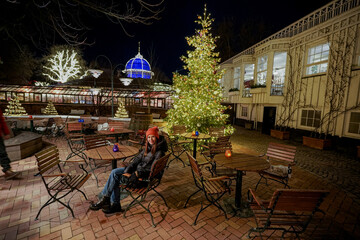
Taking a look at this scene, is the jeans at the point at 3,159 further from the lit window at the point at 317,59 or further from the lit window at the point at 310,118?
the lit window at the point at 317,59

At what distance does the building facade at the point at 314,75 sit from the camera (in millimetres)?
7582

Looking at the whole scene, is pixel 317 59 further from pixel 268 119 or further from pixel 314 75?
pixel 268 119

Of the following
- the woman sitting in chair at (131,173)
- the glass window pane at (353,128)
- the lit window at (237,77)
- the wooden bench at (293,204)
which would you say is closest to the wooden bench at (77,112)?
the woman sitting in chair at (131,173)

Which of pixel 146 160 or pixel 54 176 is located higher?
pixel 146 160

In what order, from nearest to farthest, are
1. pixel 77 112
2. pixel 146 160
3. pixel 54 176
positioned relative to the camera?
1. pixel 54 176
2. pixel 146 160
3. pixel 77 112

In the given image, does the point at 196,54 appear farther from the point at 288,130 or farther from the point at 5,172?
the point at 288,130

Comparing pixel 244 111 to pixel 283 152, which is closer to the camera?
pixel 283 152

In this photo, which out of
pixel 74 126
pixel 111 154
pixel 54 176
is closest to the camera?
pixel 54 176

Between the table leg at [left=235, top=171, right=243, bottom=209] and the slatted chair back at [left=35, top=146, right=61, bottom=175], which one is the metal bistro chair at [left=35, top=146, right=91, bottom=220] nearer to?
the slatted chair back at [left=35, top=146, right=61, bottom=175]

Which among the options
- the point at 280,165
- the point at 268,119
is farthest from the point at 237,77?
the point at 280,165

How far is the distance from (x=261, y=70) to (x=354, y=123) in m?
6.85

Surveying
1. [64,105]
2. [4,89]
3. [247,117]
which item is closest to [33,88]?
[4,89]

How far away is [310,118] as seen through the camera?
9547mm

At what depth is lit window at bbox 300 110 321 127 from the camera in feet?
30.0
